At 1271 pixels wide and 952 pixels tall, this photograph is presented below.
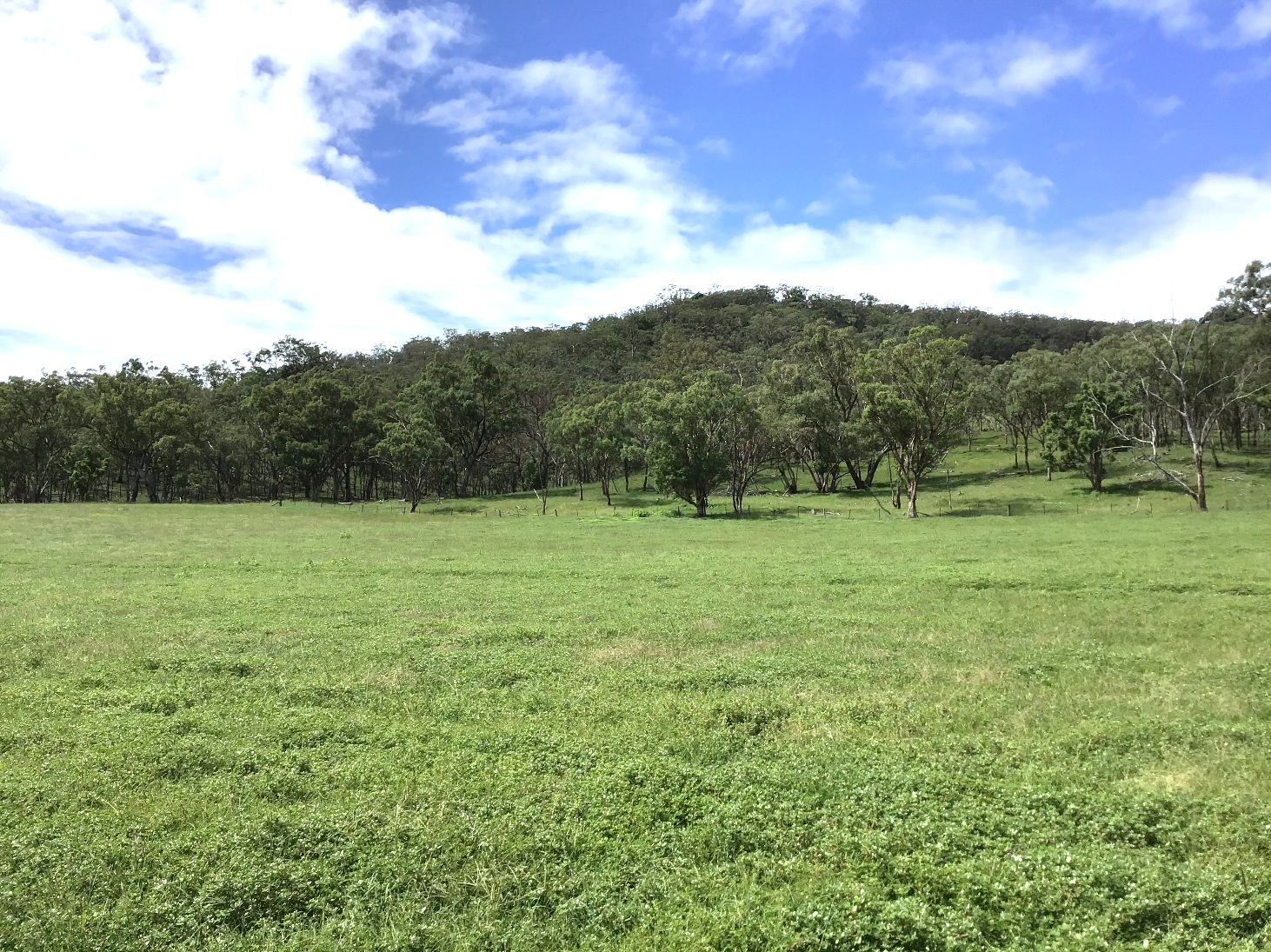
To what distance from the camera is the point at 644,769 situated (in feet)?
25.7

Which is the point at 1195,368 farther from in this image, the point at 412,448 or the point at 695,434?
the point at 412,448

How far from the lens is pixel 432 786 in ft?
24.6

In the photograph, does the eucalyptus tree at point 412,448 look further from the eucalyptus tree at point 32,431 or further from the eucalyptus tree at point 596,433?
the eucalyptus tree at point 32,431

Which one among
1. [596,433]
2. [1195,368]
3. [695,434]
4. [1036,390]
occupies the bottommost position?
[695,434]

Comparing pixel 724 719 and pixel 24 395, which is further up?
pixel 24 395

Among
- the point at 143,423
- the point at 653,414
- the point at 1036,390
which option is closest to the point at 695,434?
the point at 653,414

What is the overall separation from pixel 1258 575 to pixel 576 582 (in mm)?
17720

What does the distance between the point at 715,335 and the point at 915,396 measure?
81.5 metres

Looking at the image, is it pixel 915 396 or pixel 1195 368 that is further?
pixel 1195 368

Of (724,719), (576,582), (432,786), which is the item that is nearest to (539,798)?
(432,786)

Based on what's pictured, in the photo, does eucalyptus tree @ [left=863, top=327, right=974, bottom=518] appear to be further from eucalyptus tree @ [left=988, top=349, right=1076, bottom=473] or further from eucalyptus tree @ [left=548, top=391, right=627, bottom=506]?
eucalyptus tree @ [left=548, top=391, right=627, bottom=506]

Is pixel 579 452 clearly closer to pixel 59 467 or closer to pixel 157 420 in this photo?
pixel 157 420

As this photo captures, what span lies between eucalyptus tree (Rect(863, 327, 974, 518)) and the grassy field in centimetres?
2770

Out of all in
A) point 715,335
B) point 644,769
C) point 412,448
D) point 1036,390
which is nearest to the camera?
point 644,769
